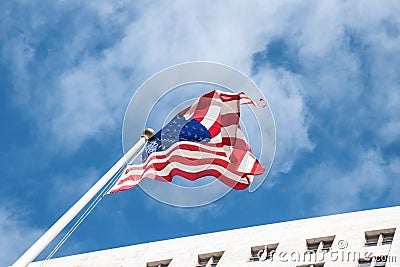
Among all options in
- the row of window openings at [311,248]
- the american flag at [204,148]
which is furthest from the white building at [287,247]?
the american flag at [204,148]

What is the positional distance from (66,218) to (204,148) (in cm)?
813

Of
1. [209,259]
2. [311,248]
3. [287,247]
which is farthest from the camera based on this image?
[209,259]

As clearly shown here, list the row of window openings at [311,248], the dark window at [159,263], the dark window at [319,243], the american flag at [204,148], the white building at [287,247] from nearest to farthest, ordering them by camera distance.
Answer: the american flag at [204,148] < the white building at [287,247] < the row of window openings at [311,248] < the dark window at [319,243] < the dark window at [159,263]

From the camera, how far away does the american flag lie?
27219 millimetres

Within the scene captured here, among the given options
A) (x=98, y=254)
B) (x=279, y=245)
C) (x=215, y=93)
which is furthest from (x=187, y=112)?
(x=98, y=254)

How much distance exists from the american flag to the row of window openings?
7090 millimetres

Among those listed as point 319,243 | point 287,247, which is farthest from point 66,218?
point 319,243

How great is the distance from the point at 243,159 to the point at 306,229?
991 centimetres

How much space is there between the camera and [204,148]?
28.0 m

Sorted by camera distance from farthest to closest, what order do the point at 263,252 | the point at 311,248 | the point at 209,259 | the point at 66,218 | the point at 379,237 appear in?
the point at 209,259, the point at 263,252, the point at 311,248, the point at 379,237, the point at 66,218

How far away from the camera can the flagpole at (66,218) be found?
64.6 ft

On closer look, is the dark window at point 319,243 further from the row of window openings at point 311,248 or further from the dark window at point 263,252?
the dark window at point 263,252

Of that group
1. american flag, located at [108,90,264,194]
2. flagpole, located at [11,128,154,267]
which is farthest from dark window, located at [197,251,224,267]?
flagpole, located at [11,128,154,267]

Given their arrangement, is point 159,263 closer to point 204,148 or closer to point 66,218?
point 204,148
